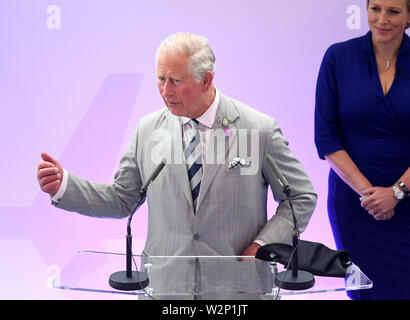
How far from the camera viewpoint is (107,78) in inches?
169

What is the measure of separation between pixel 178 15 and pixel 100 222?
142cm

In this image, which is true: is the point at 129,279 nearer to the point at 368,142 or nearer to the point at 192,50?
the point at 192,50

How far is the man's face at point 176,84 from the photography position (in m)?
2.54

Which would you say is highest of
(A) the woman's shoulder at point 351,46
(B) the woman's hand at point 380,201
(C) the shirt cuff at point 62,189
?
(A) the woman's shoulder at point 351,46

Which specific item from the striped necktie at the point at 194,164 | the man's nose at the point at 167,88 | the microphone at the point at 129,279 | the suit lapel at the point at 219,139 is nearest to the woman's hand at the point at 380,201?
the suit lapel at the point at 219,139

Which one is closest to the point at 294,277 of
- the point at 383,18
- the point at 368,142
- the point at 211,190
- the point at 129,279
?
the point at 129,279

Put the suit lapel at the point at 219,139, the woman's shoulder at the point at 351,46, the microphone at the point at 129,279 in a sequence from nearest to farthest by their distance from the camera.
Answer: the microphone at the point at 129,279 < the suit lapel at the point at 219,139 < the woman's shoulder at the point at 351,46

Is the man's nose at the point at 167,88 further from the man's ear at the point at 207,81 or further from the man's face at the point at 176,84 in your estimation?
the man's ear at the point at 207,81

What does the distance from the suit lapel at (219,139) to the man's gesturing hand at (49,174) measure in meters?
0.55

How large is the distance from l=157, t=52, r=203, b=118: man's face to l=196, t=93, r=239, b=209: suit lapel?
16 centimetres

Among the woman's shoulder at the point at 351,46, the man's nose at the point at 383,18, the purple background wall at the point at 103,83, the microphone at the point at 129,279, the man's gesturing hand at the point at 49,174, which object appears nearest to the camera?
the microphone at the point at 129,279

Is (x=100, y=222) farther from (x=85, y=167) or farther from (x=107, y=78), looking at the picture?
(x=107, y=78)

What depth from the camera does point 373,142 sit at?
3.20 m

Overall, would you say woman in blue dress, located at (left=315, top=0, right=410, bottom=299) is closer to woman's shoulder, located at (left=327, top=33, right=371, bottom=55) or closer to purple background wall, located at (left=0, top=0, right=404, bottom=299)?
woman's shoulder, located at (left=327, top=33, right=371, bottom=55)
